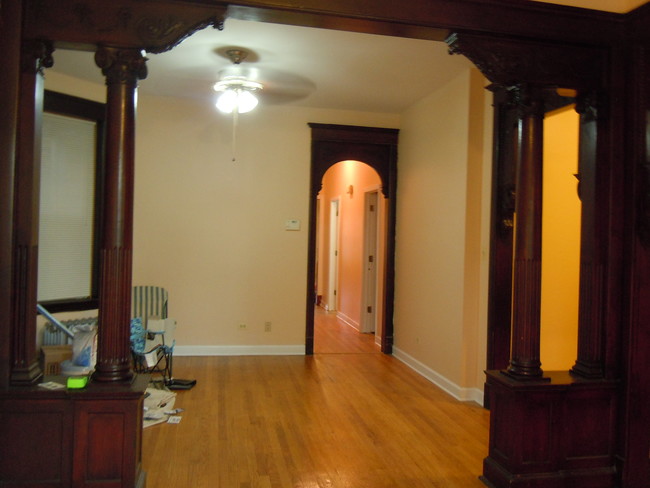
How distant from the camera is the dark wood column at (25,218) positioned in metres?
2.53

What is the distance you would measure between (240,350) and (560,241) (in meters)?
3.62

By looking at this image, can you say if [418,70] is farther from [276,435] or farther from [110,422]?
[110,422]

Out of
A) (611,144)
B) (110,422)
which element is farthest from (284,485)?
(611,144)

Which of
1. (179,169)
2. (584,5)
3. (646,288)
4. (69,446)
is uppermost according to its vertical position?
(584,5)

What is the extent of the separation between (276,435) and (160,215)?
3.16 meters

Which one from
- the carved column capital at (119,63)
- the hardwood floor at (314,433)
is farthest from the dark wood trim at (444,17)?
the hardwood floor at (314,433)

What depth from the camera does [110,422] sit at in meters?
2.55

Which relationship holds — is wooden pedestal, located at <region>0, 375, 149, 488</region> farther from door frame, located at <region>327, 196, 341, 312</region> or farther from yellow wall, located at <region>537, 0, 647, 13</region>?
door frame, located at <region>327, 196, 341, 312</region>

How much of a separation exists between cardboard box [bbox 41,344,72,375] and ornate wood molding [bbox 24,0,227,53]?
8.89ft

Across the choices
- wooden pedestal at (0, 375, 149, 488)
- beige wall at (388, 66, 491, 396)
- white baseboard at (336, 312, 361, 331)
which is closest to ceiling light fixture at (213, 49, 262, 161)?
beige wall at (388, 66, 491, 396)

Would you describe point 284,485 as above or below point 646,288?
below

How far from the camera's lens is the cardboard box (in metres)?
4.30

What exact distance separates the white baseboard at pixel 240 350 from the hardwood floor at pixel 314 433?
0.44 m

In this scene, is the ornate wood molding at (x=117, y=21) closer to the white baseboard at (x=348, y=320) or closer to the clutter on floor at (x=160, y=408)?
the clutter on floor at (x=160, y=408)
